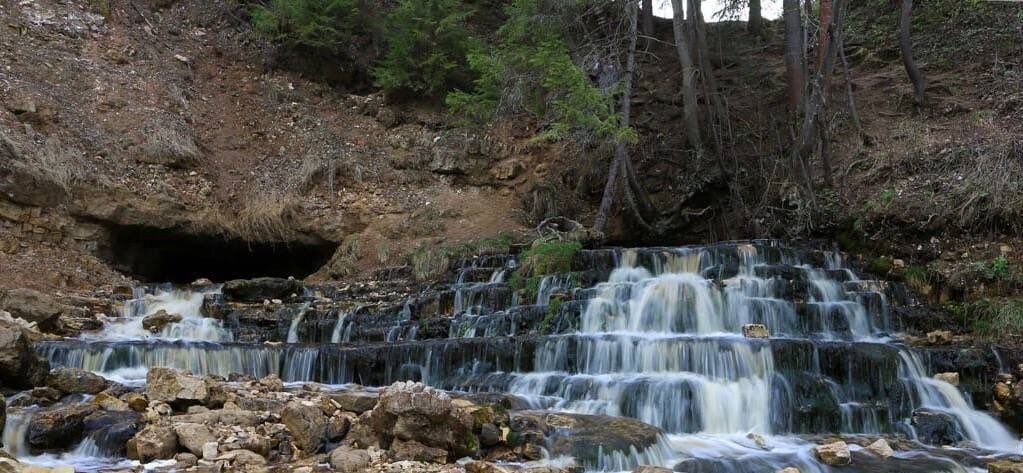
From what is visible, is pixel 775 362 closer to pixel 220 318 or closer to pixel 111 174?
pixel 220 318

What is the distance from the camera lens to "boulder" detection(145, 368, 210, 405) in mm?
5953

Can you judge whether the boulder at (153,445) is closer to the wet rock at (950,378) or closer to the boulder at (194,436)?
the boulder at (194,436)

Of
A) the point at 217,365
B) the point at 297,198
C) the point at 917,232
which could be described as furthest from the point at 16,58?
the point at 917,232

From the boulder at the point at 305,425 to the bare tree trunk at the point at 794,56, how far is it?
1042cm

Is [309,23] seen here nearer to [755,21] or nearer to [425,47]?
[425,47]

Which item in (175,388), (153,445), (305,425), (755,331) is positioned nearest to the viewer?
(153,445)

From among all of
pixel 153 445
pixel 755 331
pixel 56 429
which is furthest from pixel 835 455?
pixel 56 429

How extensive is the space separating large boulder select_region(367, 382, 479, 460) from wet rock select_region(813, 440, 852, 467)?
8.94 ft

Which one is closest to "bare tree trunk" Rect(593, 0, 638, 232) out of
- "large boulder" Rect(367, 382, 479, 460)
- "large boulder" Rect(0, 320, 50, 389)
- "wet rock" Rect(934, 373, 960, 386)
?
"wet rock" Rect(934, 373, 960, 386)

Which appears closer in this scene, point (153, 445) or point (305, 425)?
point (153, 445)

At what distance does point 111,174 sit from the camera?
502 inches

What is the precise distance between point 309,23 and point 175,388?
12498 millimetres

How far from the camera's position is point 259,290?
11.4 meters

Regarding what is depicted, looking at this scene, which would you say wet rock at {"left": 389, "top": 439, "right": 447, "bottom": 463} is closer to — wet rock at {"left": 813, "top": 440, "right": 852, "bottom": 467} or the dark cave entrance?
wet rock at {"left": 813, "top": 440, "right": 852, "bottom": 467}
